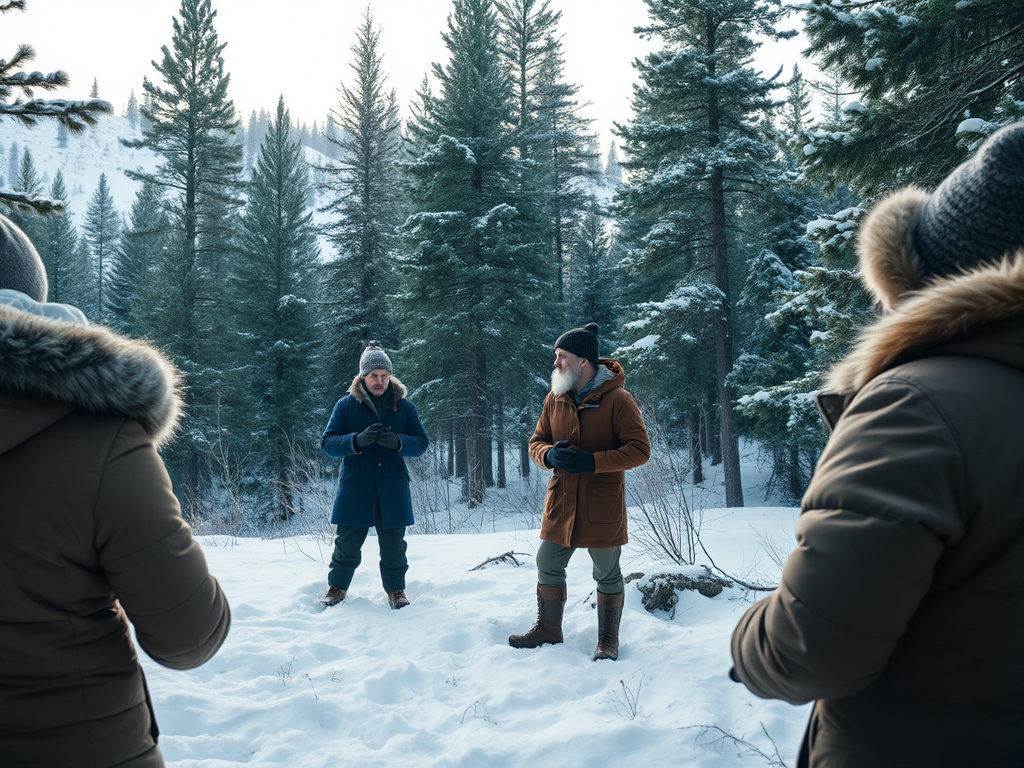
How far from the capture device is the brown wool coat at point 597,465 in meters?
4.32

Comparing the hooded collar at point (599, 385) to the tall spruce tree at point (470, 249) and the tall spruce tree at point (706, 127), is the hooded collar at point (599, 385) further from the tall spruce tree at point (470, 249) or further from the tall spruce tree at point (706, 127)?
the tall spruce tree at point (470, 249)

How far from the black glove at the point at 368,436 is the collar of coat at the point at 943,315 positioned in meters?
4.49

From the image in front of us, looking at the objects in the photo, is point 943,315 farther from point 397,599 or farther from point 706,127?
point 706,127

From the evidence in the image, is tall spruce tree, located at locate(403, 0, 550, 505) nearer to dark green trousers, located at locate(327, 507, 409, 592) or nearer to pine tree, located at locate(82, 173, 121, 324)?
dark green trousers, located at locate(327, 507, 409, 592)

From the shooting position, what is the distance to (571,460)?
4266 millimetres

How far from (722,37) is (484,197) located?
7.41 m

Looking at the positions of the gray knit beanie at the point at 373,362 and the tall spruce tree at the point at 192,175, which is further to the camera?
the tall spruce tree at the point at 192,175

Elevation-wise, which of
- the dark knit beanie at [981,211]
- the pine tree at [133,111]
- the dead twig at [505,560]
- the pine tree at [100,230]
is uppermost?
the pine tree at [133,111]

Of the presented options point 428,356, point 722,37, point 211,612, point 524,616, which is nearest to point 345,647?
point 524,616

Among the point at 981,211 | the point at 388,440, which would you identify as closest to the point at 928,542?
the point at 981,211

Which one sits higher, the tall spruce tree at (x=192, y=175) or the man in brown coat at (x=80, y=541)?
the tall spruce tree at (x=192, y=175)

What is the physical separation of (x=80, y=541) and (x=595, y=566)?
361 cm

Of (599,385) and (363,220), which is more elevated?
(363,220)

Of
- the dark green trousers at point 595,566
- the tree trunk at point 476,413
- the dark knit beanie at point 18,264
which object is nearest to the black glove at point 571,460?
the dark green trousers at point 595,566
